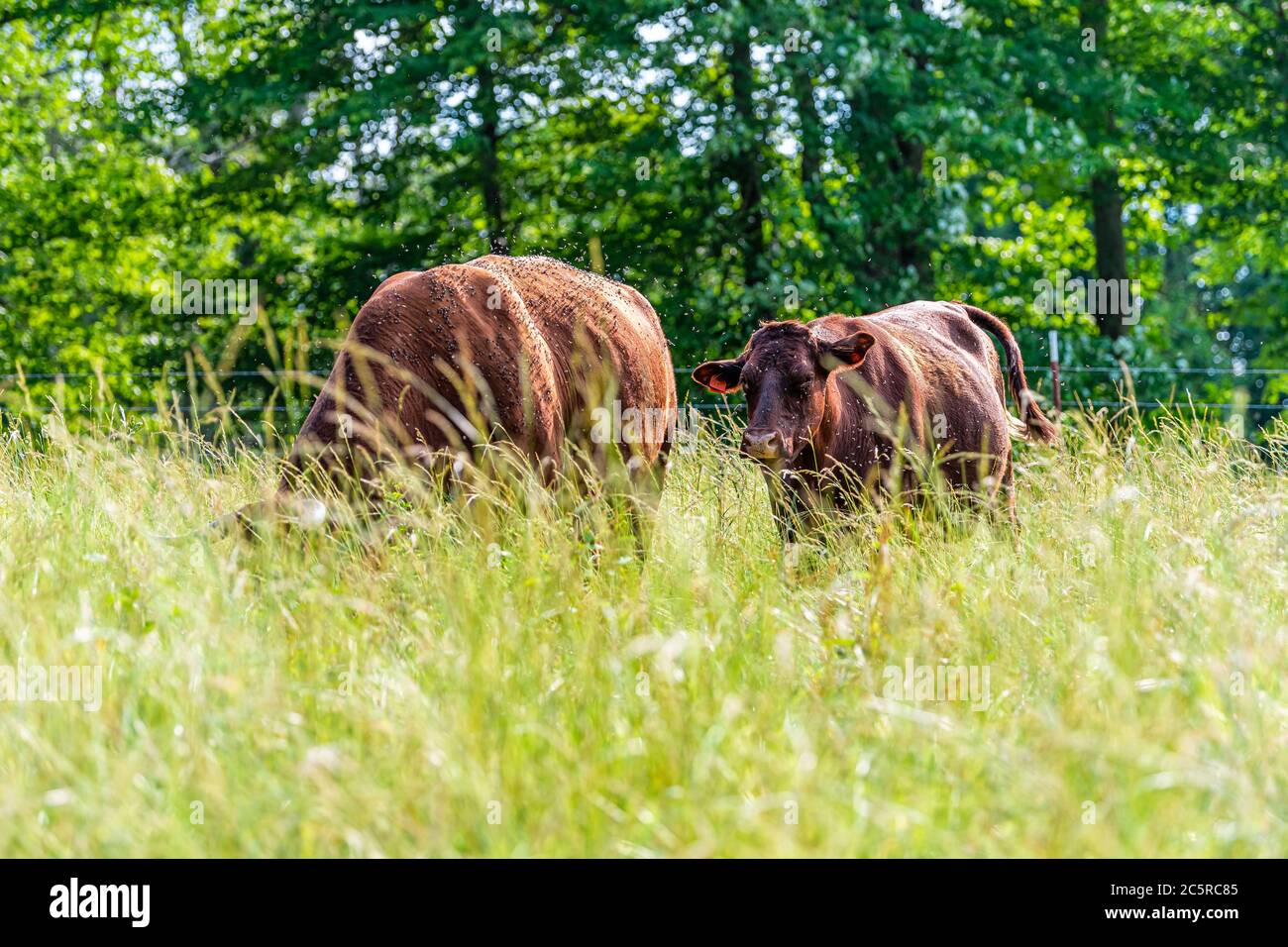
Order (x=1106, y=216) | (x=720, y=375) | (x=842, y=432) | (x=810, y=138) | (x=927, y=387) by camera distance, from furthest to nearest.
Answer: (x=1106, y=216) < (x=810, y=138) < (x=927, y=387) < (x=720, y=375) < (x=842, y=432)

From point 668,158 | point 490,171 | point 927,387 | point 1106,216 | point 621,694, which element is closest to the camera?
point 621,694

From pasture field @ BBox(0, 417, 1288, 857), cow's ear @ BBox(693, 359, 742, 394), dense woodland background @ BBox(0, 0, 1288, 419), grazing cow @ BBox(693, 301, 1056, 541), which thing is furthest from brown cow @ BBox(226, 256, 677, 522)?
dense woodland background @ BBox(0, 0, 1288, 419)

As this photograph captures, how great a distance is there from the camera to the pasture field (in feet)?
8.89

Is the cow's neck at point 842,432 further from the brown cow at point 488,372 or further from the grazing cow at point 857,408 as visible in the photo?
the brown cow at point 488,372

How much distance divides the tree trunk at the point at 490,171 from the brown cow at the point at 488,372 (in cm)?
815

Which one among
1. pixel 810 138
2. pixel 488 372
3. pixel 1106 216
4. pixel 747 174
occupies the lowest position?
pixel 488 372

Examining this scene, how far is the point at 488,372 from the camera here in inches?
215

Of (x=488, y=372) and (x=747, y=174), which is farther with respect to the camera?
(x=747, y=174)

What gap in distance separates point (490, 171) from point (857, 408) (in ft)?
33.2

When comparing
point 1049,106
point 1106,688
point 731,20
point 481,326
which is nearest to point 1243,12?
point 1049,106

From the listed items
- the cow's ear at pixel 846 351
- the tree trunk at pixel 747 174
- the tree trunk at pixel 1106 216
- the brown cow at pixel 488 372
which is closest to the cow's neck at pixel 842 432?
the cow's ear at pixel 846 351

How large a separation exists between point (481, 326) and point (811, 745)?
2.95 meters

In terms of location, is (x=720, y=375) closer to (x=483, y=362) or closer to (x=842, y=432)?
(x=842, y=432)

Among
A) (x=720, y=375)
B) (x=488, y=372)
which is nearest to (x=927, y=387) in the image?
(x=720, y=375)
